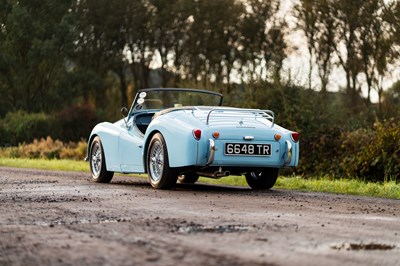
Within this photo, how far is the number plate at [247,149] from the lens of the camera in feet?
39.1

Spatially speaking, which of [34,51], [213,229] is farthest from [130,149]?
[34,51]

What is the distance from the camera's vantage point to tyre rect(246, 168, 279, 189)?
42.8 feet

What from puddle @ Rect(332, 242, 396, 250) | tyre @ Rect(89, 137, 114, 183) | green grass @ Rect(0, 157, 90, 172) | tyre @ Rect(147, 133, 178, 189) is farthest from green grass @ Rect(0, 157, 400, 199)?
puddle @ Rect(332, 242, 396, 250)

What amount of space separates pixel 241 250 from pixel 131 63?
52127 millimetres

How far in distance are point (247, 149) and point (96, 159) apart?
4.10m

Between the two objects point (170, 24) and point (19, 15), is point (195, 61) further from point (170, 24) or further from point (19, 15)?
point (19, 15)

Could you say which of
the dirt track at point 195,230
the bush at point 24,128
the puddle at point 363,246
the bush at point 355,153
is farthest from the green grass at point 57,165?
the bush at point 24,128

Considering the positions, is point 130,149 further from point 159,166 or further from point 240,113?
point 240,113

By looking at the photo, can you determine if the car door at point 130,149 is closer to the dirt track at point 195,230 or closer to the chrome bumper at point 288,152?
the dirt track at point 195,230

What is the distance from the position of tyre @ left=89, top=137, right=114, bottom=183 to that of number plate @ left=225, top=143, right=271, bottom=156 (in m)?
3.50

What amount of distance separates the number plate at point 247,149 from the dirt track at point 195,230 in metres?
0.76

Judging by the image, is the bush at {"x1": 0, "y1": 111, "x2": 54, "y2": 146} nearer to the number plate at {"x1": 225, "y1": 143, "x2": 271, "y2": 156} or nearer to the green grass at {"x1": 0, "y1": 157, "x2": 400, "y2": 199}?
the green grass at {"x1": 0, "y1": 157, "x2": 400, "y2": 199}

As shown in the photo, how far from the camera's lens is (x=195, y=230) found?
7.00 metres

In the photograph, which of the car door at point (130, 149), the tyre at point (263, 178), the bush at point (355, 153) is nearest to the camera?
the tyre at point (263, 178)
